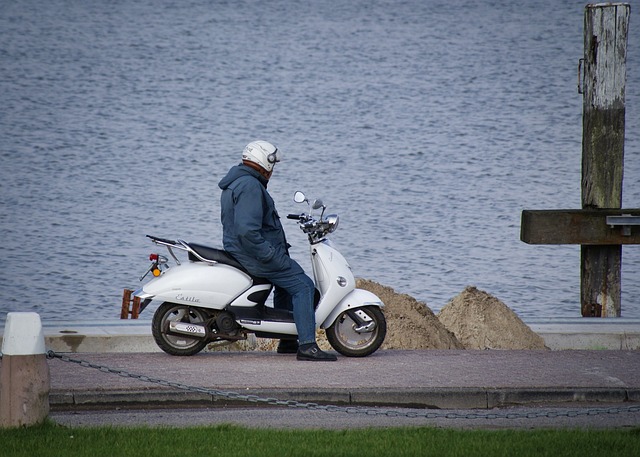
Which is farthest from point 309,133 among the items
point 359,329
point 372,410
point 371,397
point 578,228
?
point 372,410

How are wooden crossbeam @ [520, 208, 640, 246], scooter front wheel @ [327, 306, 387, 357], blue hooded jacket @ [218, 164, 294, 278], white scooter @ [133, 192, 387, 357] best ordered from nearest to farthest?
blue hooded jacket @ [218, 164, 294, 278] < white scooter @ [133, 192, 387, 357] < scooter front wheel @ [327, 306, 387, 357] < wooden crossbeam @ [520, 208, 640, 246]

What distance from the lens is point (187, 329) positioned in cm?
1002

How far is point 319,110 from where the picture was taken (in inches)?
1681

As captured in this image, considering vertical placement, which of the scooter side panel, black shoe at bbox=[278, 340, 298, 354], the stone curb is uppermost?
the scooter side panel

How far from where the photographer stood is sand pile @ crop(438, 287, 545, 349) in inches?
453

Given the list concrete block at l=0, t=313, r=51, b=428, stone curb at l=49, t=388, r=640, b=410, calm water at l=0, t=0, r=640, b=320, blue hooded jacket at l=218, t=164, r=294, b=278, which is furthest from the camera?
calm water at l=0, t=0, r=640, b=320

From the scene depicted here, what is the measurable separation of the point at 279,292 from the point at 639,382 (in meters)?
2.78

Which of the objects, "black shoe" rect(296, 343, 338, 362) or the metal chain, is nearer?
the metal chain

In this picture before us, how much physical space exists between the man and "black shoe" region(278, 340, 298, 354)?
0.47 m

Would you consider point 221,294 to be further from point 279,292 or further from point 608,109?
point 608,109

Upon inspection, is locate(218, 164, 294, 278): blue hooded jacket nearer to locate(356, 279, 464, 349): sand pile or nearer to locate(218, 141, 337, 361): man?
locate(218, 141, 337, 361): man

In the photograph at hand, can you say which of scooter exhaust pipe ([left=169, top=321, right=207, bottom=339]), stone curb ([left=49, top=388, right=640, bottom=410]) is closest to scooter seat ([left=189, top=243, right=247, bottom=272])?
scooter exhaust pipe ([left=169, top=321, right=207, bottom=339])

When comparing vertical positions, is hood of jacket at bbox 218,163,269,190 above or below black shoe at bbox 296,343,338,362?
above

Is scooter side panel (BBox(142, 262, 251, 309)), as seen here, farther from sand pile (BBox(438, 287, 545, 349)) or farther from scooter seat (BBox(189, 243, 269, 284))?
sand pile (BBox(438, 287, 545, 349))
